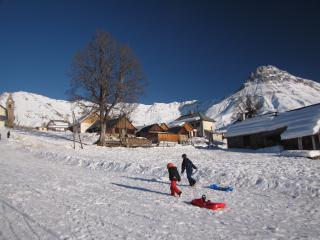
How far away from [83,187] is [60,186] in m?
1.22

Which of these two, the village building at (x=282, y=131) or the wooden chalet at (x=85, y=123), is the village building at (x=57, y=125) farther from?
the village building at (x=282, y=131)

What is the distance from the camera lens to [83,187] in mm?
15625

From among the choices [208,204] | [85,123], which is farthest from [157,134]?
[208,204]

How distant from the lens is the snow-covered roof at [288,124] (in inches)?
1378

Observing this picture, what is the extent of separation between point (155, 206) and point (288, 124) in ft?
107

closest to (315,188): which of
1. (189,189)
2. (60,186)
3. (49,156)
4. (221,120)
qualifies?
(189,189)

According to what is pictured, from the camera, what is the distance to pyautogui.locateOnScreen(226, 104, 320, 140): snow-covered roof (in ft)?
115

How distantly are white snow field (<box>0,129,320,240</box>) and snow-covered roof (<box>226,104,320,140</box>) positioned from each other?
16.6 m

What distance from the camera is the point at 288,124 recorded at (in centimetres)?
3922

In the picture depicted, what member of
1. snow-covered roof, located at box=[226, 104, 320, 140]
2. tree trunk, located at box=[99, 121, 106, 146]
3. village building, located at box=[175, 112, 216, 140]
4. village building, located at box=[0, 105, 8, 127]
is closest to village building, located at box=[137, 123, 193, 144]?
village building, located at box=[175, 112, 216, 140]

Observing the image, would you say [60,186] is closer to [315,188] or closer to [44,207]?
[44,207]

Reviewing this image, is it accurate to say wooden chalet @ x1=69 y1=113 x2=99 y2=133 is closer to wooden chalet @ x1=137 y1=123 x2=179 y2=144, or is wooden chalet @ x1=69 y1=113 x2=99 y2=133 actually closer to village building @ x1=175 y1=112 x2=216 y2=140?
wooden chalet @ x1=137 y1=123 x2=179 y2=144

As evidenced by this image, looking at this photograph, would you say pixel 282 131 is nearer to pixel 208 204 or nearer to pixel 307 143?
pixel 307 143

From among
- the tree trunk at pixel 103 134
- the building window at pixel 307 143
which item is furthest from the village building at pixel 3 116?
the building window at pixel 307 143
